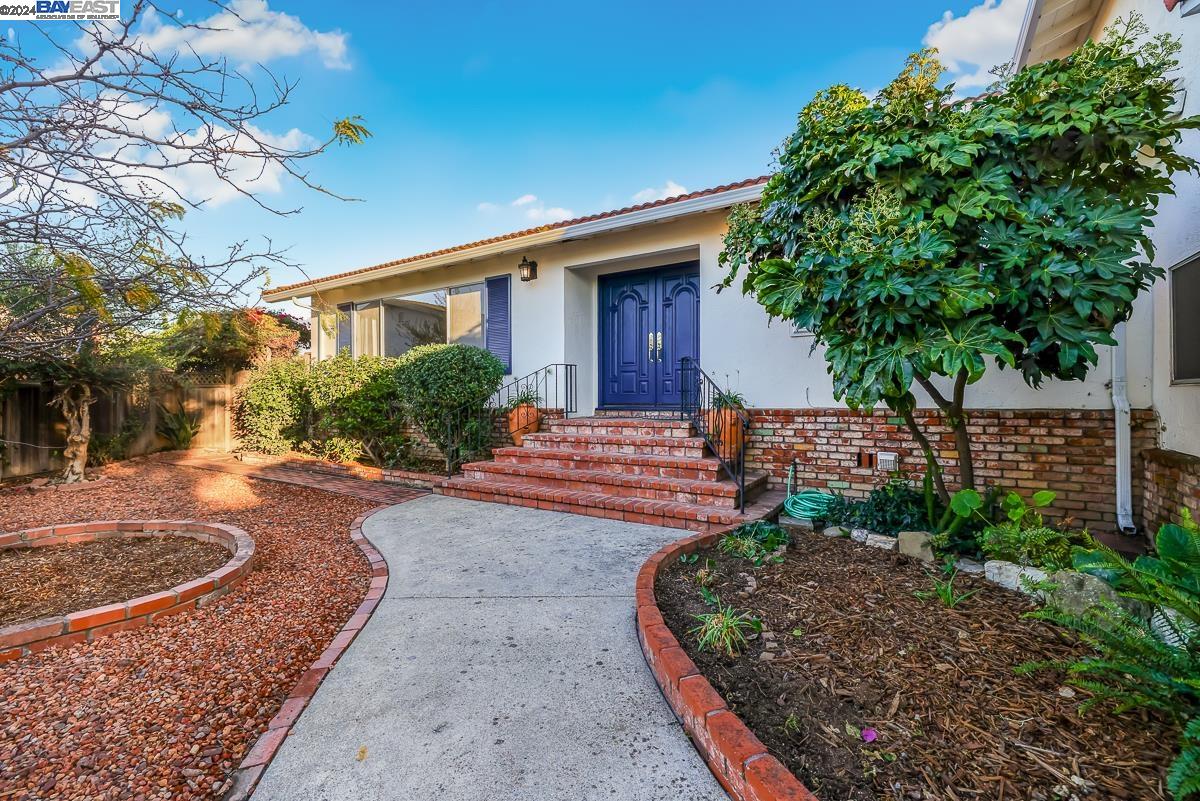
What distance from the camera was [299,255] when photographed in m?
2.91

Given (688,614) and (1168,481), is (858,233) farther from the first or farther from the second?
(1168,481)

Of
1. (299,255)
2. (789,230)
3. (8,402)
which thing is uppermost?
(789,230)

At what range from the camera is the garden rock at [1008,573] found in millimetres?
2646

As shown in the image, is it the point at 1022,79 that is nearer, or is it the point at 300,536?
the point at 1022,79

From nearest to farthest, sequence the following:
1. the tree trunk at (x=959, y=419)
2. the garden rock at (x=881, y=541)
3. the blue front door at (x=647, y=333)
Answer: the tree trunk at (x=959, y=419) < the garden rock at (x=881, y=541) < the blue front door at (x=647, y=333)

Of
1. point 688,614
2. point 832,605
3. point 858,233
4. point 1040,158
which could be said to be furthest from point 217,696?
point 1040,158

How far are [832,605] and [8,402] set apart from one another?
32.7 ft

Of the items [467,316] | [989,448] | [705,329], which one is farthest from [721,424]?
[467,316]

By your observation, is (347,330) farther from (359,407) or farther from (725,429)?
(725,429)

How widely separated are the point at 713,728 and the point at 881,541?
2515 millimetres

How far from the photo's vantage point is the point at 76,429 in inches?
259

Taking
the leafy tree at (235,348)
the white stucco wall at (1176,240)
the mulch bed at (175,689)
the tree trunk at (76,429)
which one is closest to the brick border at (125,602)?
the mulch bed at (175,689)

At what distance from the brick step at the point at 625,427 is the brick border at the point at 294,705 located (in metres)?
3.16

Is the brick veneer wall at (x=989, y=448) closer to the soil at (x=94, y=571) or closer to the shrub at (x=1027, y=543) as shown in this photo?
the shrub at (x=1027, y=543)
